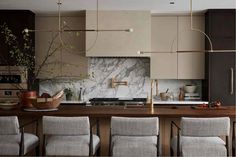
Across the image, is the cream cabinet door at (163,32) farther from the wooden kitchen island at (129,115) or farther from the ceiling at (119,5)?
the wooden kitchen island at (129,115)

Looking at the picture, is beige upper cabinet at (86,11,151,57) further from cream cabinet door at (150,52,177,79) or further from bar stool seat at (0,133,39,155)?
bar stool seat at (0,133,39,155)

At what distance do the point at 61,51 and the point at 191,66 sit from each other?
236 cm

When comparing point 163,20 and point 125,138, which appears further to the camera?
point 163,20

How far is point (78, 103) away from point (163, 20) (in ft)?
7.02

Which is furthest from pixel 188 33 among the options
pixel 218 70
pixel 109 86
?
pixel 109 86

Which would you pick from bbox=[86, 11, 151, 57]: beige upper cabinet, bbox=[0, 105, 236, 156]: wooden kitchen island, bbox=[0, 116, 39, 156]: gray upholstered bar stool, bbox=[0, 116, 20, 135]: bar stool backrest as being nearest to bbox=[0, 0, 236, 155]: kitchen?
bbox=[86, 11, 151, 57]: beige upper cabinet

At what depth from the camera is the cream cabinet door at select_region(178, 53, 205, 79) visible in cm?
652

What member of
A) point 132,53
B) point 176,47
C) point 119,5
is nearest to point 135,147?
point 132,53

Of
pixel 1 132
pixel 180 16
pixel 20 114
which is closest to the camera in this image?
pixel 1 132

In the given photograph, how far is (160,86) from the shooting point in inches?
274

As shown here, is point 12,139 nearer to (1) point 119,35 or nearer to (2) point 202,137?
(2) point 202,137

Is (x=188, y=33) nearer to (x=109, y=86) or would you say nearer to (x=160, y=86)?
(x=160, y=86)

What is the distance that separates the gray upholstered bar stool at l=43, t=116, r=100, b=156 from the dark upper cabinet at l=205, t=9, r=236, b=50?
3317mm

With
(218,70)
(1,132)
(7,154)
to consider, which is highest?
(218,70)
